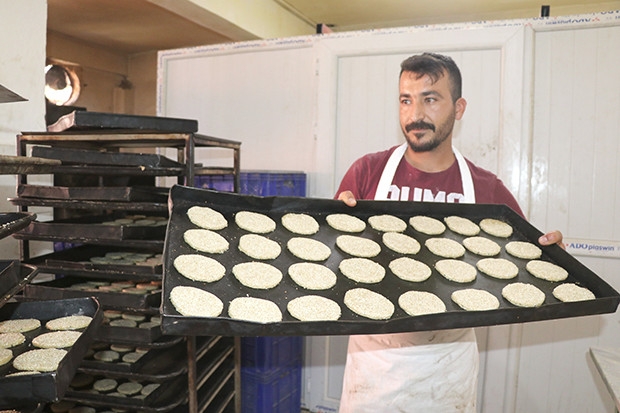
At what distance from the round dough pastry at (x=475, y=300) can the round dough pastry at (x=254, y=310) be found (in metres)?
0.56

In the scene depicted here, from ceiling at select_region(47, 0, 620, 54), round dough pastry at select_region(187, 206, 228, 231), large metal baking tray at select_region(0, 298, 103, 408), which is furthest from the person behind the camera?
ceiling at select_region(47, 0, 620, 54)

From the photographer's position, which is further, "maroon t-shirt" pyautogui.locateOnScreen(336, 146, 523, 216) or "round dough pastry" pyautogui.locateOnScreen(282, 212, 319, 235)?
"maroon t-shirt" pyautogui.locateOnScreen(336, 146, 523, 216)

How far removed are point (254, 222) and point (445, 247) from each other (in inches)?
28.0

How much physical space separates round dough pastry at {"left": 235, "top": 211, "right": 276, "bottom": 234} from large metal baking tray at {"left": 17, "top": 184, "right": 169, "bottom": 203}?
48cm

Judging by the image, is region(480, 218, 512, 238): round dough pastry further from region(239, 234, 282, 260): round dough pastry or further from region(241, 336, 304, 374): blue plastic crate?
region(241, 336, 304, 374): blue plastic crate

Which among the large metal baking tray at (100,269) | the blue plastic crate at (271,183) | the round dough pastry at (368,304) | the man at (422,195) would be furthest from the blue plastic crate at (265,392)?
the round dough pastry at (368,304)

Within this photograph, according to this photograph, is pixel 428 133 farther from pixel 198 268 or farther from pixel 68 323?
pixel 68 323

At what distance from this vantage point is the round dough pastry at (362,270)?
1410 millimetres

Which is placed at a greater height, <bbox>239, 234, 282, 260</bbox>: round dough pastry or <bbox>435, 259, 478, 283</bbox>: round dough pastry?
<bbox>239, 234, 282, 260</bbox>: round dough pastry

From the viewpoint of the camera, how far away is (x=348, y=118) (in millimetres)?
2902

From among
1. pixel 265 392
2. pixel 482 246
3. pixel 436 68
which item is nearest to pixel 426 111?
pixel 436 68

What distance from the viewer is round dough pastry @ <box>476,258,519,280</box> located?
152 centimetres

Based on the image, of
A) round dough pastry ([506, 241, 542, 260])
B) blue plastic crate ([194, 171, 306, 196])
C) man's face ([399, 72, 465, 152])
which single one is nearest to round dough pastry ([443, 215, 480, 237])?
round dough pastry ([506, 241, 542, 260])

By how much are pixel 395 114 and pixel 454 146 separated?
42cm
